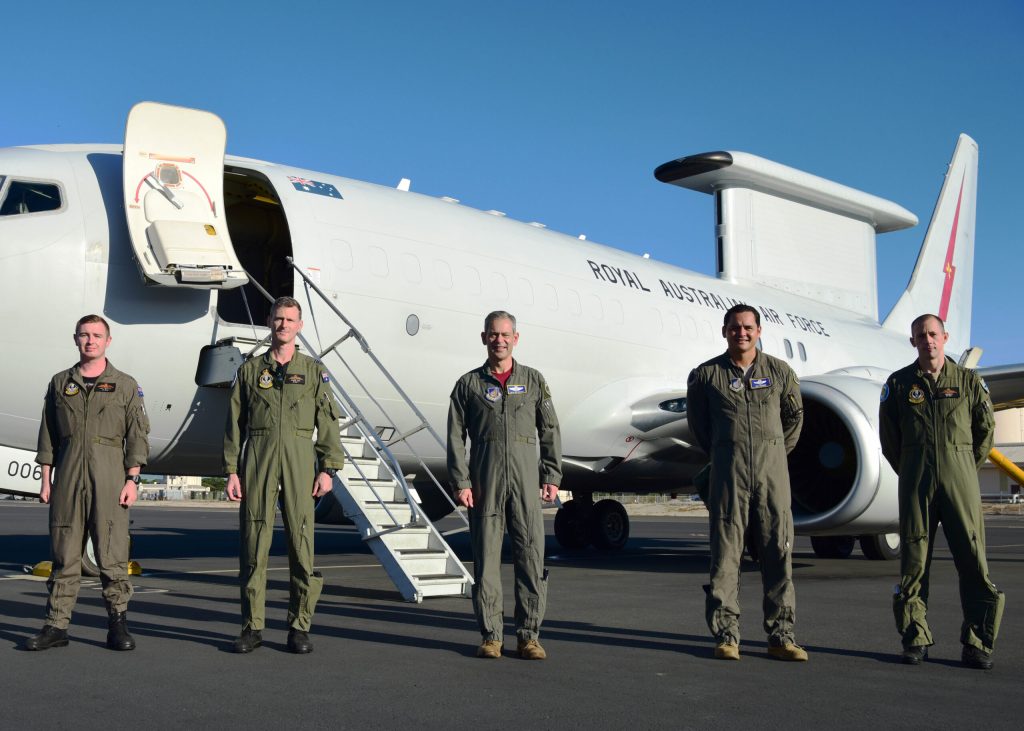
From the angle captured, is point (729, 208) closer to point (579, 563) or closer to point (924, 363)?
point (579, 563)

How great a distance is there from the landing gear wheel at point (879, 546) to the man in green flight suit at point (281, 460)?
31.7 feet

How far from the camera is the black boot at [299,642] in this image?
16.8 feet

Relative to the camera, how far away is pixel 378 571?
33.2 feet

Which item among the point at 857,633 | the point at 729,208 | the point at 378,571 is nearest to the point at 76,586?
the point at 857,633

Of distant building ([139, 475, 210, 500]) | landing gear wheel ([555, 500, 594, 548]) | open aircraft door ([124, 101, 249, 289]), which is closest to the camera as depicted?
open aircraft door ([124, 101, 249, 289])

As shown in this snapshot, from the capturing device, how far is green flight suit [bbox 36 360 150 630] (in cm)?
530

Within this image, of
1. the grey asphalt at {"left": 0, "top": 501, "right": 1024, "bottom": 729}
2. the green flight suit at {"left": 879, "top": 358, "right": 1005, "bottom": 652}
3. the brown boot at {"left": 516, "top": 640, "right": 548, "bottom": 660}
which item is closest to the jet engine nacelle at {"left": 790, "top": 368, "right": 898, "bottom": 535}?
the grey asphalt at {"left": 0, "top": 501, "right": 1024, "bottom": 729}

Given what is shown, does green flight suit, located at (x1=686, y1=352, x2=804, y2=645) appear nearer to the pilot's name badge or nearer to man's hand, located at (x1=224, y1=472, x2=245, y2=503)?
the pilot's name badge

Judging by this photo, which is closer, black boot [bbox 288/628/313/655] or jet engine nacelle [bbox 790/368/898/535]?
black boot [bbox 288/628/313/655]

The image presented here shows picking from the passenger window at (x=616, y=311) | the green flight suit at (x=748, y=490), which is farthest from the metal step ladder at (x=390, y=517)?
the passenger window at (x=616, y=311)

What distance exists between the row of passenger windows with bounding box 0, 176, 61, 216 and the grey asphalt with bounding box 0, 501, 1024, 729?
282 centimetres

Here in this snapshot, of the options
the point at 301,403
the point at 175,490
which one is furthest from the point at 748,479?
the point at 175,490

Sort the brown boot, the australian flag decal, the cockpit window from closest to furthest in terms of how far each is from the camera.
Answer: the brown boot
the cockpit window
the australian flag decal

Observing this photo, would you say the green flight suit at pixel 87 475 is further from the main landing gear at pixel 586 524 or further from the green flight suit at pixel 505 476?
the main landing gear at pixel 586 524
